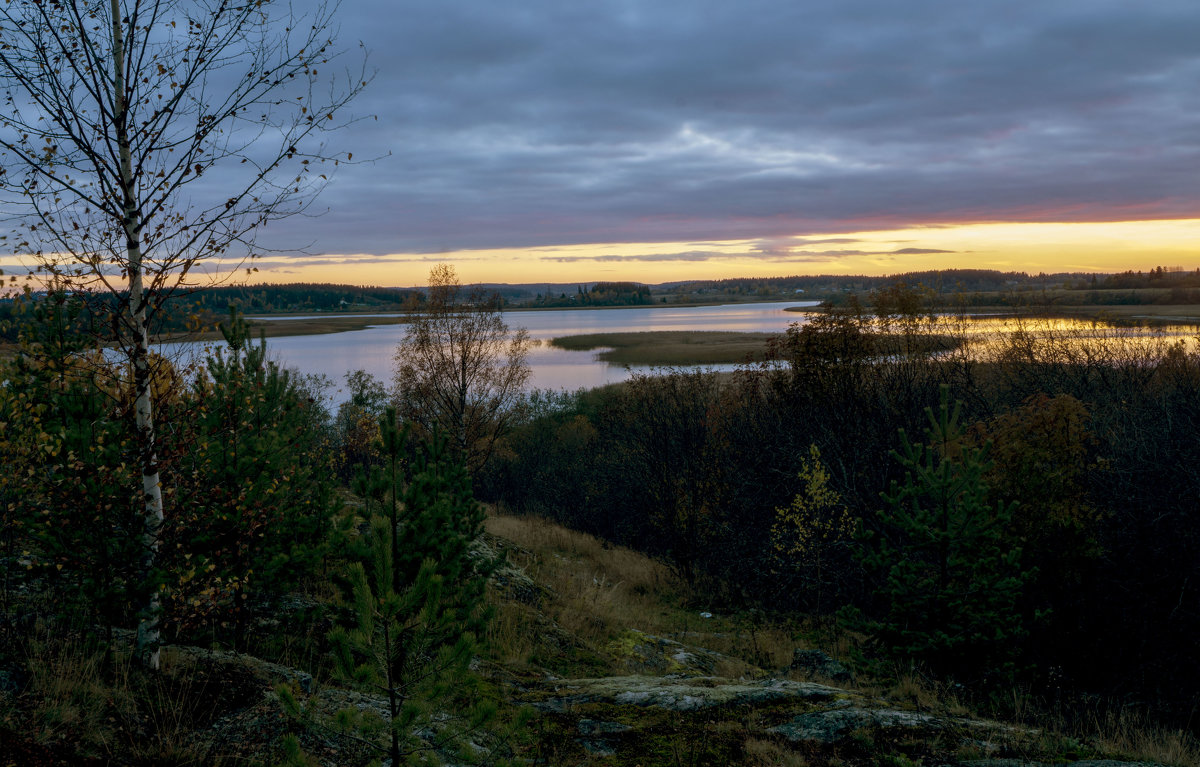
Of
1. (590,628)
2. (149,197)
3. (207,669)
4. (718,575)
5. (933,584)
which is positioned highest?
(149,197)

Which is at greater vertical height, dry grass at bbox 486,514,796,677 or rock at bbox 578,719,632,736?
rock at bbox 578,719,632,736

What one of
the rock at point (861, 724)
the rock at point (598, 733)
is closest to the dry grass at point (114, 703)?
the rock at point (598, 733)

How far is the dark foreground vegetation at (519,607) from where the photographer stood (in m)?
5.03

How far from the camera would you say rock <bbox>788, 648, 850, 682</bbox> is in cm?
1001

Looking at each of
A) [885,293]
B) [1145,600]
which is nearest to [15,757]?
[1145,600]

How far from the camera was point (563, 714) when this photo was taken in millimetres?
6480

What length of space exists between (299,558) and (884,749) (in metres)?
6.56

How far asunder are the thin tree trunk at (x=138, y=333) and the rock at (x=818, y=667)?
846 centimetres

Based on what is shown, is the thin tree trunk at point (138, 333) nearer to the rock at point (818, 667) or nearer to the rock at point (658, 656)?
the rock at point (658, 656)

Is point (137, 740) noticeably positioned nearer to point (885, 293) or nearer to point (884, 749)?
point (884, 749)

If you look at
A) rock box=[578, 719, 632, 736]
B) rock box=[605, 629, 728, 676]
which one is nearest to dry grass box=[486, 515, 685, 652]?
rock box=[605, 629, 728, 676]

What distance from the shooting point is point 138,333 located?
5.46 metres

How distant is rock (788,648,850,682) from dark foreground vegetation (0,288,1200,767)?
6 centimetres

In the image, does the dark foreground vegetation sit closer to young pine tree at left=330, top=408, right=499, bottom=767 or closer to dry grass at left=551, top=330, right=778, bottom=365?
young pine tree at left=330, top=408, right=499, bottom=767
